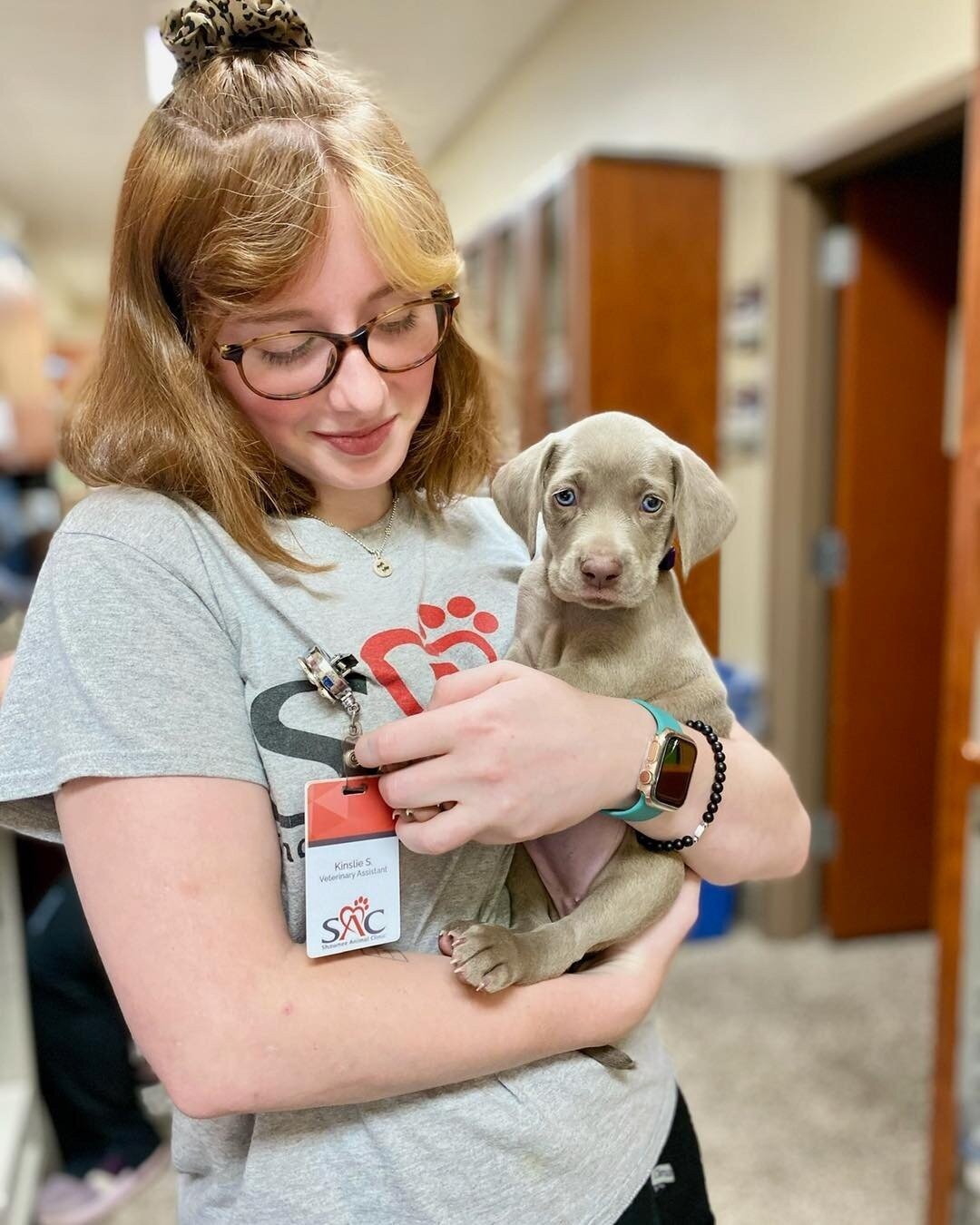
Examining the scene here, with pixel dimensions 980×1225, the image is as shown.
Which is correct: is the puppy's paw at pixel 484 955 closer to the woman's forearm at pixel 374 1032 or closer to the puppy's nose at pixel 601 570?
the woman's forearm at pixel 374 1032

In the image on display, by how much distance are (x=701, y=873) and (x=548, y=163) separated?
2.50 feet

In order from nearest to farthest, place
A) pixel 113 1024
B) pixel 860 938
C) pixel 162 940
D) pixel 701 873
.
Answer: pixel 162 940 → pixel 701 873 → pixel 113 1024 → pixel 860 938

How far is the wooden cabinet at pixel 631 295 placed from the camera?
0.89 m

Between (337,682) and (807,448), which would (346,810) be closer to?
(337,682)

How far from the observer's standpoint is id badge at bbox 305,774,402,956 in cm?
74

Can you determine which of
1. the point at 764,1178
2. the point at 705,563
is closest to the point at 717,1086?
the point at 764,1178

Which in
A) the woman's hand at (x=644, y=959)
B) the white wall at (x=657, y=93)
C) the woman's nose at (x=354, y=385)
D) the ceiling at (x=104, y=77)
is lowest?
the woman's hand at (x=644, y=959)

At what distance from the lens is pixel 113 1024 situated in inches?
43.0

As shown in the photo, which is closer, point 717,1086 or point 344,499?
point 344,499

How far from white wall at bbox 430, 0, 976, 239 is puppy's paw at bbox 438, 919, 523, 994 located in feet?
2.06

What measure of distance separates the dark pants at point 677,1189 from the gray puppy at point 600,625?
216 millimetres

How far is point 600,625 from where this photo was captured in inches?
36.6

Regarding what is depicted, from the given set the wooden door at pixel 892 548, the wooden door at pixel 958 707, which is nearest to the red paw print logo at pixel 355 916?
the wooden door at pixel 958 707

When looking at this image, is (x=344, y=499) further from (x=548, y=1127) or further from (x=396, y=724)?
(x=548, y=1127)
